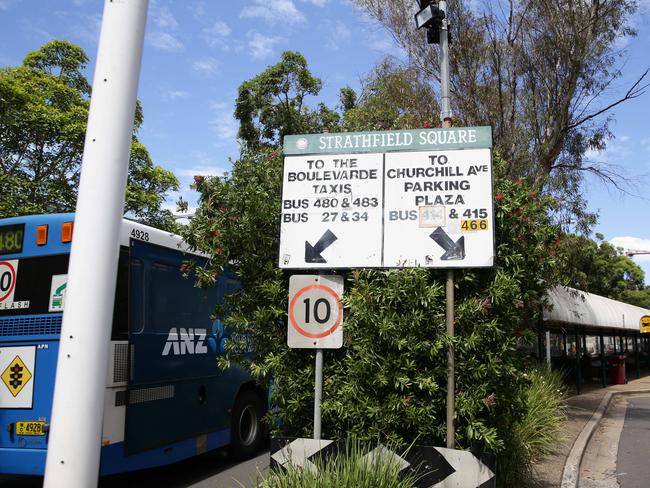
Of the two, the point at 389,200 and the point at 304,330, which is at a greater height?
the point at 389,200

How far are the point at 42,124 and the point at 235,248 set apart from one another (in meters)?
16.5

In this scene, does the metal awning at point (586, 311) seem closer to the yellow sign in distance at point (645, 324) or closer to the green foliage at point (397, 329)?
the yellow sign in distance at point (645, 324)

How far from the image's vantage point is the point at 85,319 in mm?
3590

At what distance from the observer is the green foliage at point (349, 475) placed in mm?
4422

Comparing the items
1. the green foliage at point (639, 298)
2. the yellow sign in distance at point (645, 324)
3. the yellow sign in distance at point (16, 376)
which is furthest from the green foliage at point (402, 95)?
the green foliage at point (639, 298)

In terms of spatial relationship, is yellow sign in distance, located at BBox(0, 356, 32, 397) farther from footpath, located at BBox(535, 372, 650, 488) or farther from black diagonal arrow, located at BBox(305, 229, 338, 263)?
footpath, located at BBox(535, 372, 650, 488)

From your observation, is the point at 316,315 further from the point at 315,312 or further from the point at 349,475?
the point at 349,475

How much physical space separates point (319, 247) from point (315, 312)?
0.59 metres

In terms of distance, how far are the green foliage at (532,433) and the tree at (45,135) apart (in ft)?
36.5

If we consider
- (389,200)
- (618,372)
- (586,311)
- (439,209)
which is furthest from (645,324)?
(389,200)

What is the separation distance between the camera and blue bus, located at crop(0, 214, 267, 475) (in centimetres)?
670

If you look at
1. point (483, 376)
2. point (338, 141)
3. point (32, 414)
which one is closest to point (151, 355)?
point (32, 414)

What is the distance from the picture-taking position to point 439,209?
5383 mm

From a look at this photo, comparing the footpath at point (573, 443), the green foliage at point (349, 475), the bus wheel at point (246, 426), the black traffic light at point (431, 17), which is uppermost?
the black traffic light at point (431, 17)
